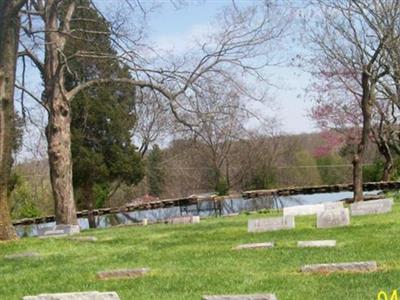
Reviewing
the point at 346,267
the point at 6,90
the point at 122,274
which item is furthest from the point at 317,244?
the point at 6,90

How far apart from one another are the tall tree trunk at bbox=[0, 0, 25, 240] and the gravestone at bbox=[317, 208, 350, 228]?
571 centimetres

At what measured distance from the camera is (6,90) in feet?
45.5

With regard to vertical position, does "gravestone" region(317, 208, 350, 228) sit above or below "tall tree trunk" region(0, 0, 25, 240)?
below

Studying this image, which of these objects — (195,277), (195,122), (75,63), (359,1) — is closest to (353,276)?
(195,277)

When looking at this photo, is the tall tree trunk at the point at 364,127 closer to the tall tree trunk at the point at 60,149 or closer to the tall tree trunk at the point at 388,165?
the tall tree trunk at the point at 60,149

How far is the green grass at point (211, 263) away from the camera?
6.43 meters

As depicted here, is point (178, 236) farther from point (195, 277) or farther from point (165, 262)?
point (195, 277)

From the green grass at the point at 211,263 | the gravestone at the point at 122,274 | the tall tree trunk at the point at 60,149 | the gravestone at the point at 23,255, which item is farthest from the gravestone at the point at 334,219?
the tall tree trunk at the point at 60,149

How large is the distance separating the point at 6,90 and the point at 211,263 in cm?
700

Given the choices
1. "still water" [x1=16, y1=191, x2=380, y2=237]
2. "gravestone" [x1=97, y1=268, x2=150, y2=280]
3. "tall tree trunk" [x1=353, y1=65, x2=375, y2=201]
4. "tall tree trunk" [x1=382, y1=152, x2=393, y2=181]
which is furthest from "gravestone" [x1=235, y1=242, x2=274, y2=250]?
"tall tree trunk" [x1=382, y1=152, x2=393, y2=181]

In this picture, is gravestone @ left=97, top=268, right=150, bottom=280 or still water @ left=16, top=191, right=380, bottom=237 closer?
gravestone @ left=97, top=268, right=150, bottom=280

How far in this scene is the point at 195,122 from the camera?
60.8 feet

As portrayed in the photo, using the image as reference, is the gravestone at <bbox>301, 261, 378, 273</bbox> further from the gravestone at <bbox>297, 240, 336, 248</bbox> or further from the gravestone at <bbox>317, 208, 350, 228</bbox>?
the gravestone at <bbox>317, 208, 350, 228</bbox>

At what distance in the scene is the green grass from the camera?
6.43 meters
